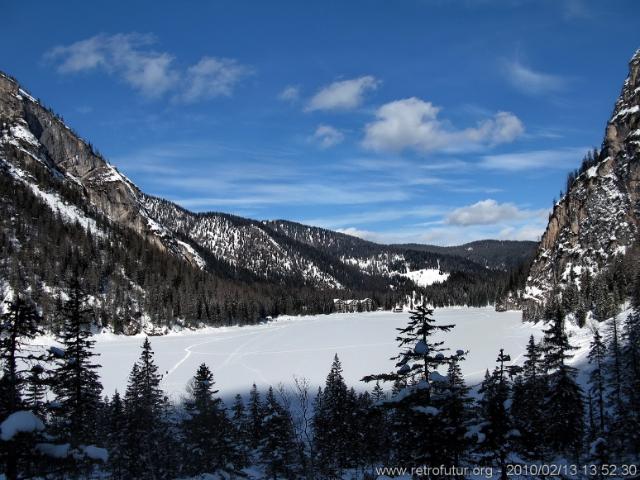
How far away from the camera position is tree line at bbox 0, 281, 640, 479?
40.7ft

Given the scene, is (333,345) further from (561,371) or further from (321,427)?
(561,371)

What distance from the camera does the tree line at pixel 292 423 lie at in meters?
12.4

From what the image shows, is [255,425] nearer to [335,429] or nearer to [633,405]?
[335,429]

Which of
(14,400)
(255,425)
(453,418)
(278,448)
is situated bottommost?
(255,425)

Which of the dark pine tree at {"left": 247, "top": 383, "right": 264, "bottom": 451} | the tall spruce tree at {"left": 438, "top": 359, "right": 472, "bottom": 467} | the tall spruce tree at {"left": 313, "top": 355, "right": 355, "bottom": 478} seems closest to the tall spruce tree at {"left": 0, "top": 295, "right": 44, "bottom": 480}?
the tall spruce tree at {"left": 438, "top": 359, "right": 472, "bottom": 467}

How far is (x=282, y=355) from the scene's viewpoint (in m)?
83.1

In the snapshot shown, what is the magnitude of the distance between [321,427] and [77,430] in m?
19.8

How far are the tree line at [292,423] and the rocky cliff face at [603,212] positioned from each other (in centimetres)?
10253

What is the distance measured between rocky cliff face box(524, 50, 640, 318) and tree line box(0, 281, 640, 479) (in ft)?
336

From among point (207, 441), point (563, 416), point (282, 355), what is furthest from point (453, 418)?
point (282, 355)

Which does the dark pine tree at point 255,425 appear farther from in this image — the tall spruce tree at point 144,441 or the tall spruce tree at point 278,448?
the tall spruce tree at point 144,441

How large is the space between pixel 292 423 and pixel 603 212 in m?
146

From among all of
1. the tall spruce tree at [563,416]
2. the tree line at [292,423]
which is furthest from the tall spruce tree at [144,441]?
the tall spruce tree at [563,416]

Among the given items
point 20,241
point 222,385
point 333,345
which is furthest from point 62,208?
point 222,385
